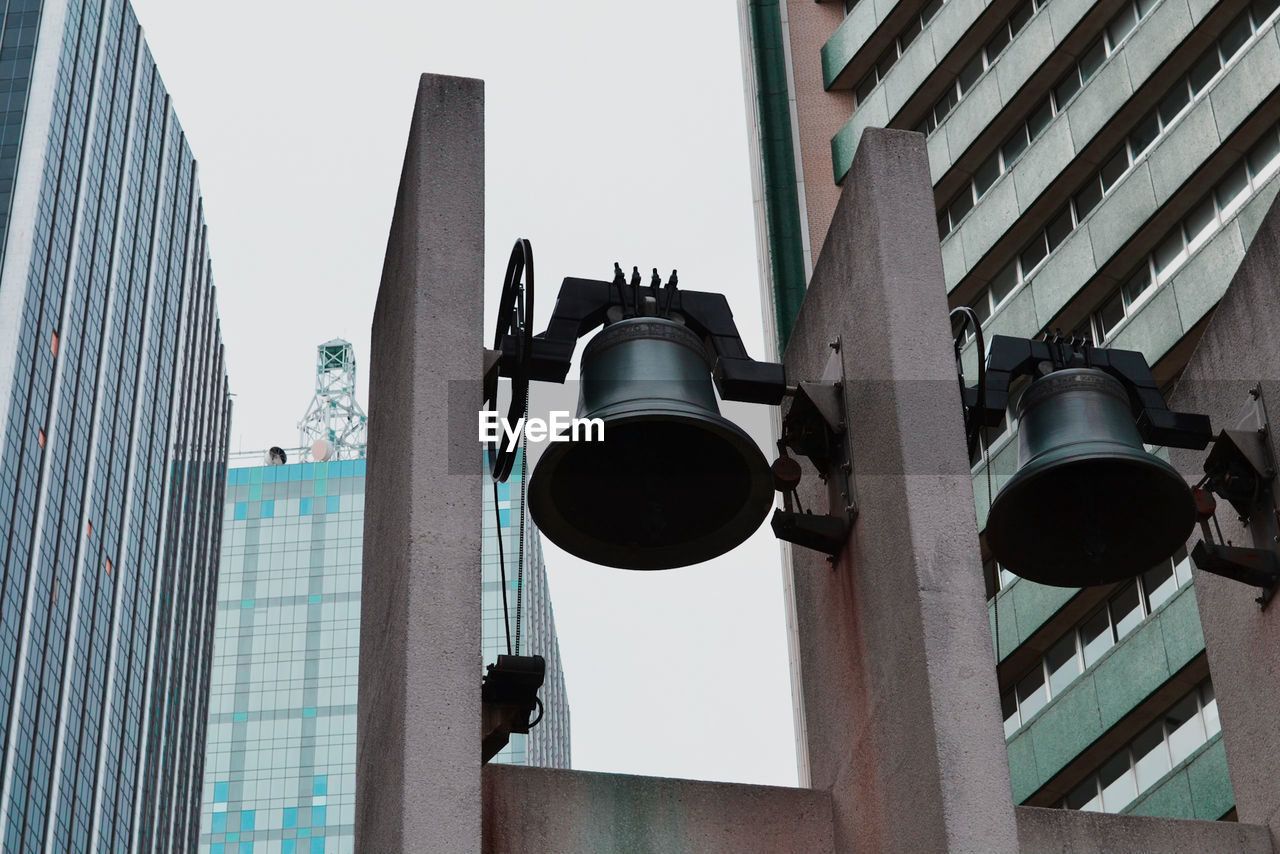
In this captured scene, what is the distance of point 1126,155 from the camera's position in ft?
155

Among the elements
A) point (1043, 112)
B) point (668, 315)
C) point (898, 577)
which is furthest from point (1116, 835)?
point (1043, 112)

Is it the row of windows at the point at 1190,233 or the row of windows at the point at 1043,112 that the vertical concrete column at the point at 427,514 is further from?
the row of windows at the point at 1043,112

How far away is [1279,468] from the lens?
32.7 ft

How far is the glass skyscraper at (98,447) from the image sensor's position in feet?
333

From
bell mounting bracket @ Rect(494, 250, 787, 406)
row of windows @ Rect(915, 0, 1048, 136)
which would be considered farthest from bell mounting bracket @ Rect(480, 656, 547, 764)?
row of windows @ Rect(915, 0, 1048, 136)

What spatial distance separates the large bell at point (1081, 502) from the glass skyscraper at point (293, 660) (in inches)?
5187

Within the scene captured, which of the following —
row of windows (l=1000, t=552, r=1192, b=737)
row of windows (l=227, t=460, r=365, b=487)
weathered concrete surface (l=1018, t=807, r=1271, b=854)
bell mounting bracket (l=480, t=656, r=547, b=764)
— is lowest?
weathered concrete surface (l=1018, t=807, r=1271, b=854)

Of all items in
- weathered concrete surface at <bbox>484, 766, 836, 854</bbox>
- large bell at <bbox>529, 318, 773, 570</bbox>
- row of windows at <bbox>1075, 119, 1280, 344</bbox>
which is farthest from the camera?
row of windows at <bbox>1075, 119, 1280, 344</bbox>

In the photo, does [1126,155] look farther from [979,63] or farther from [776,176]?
[776,176]

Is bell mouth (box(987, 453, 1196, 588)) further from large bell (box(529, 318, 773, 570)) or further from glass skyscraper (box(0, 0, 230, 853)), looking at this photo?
glass skyscraper (box(0, 0, 230, 853))

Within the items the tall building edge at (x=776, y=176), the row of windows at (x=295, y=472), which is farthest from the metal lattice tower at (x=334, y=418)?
the tall building edge at (x=776, y=176)

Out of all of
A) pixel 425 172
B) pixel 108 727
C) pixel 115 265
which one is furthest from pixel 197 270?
pixel 425 172

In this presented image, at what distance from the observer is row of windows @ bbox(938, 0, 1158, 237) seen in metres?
48.4

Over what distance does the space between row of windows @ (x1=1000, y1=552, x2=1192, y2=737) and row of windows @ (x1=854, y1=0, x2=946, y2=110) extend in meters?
20.1
